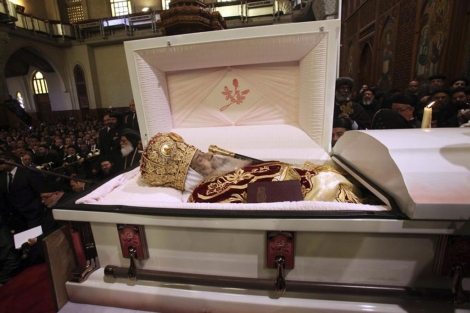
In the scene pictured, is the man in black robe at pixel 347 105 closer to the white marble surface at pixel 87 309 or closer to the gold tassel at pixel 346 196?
the gold tassel at pixel 346 196

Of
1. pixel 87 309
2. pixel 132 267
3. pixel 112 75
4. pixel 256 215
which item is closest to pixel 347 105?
pixel 256 215

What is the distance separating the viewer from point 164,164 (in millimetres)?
1660

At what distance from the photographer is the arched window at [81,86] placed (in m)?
13.1

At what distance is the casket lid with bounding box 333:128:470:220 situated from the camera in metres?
0.82

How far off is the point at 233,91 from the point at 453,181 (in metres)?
1.79

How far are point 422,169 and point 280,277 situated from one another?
2.47 ft

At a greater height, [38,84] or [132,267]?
[38,84]

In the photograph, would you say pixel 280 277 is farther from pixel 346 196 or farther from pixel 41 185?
pixel 41 185

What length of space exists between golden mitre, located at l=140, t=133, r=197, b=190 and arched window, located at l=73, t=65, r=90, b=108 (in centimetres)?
1457

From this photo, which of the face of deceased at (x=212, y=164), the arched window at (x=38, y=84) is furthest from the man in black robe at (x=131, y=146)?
the arched window at (x=38, y=84)

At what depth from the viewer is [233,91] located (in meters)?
2.25

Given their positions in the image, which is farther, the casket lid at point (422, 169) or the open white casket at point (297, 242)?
the open white casket at point (297, 242)

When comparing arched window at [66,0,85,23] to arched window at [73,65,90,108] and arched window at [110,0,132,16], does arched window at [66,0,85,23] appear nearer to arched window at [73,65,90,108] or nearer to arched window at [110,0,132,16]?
arched window at [110,0,132,16]

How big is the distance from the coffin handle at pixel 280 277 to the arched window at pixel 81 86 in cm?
1568
